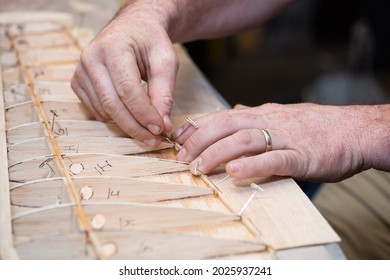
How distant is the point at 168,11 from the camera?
1951 mm

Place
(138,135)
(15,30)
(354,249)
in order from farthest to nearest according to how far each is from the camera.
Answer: (15,30) → (354,249) → (138,135)

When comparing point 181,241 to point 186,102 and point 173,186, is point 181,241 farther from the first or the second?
point 186,102

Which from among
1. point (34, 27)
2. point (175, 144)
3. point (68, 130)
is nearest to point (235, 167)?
point (175, 144)

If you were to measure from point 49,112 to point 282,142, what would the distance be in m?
0.75

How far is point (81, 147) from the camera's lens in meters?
1.50

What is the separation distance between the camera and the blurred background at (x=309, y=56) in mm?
4484

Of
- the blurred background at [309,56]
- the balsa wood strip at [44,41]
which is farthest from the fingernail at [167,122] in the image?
the blurred background at [309,56]

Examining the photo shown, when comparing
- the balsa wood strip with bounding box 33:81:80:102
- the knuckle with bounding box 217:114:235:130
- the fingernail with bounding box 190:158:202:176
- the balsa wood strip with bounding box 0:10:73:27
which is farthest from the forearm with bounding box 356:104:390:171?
the balsa wood strip with bounding box 0:10:73:27

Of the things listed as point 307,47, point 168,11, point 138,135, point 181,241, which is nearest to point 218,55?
point 307,47

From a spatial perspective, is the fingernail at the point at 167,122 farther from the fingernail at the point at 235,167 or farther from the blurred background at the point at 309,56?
the blurred background at the point at 309,56

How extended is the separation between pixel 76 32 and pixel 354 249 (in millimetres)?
1531

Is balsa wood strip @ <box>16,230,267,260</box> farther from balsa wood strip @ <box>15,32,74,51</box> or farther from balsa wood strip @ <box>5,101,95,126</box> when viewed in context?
balsa wood strip @ <box>15,32,74,51</box>

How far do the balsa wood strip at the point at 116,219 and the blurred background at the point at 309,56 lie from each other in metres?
3.19

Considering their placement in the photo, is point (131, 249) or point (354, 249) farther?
point (354, 249)
